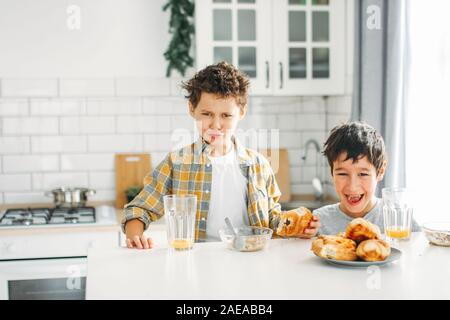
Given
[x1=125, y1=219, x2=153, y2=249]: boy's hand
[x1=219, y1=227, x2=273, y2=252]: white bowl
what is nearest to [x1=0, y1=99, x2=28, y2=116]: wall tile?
[x1=125, y1=219, x2=153, y2=249]: boy's hand

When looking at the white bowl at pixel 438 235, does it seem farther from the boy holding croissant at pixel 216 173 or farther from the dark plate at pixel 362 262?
the boy holding croissant at pixel 216 173

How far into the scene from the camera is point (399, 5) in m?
2.89

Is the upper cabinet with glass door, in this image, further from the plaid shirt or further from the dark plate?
the dark plate

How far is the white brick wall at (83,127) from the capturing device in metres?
3.64

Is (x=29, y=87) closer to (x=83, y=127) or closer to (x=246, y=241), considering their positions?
(x=83, y=127)

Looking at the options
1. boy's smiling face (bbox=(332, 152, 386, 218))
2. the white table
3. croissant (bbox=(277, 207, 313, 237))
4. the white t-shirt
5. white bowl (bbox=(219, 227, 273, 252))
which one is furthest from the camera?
the white t-shirt

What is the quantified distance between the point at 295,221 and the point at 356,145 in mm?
427

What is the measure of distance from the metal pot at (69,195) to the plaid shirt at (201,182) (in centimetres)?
142

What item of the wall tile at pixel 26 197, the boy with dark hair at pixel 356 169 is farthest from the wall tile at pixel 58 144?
the boy with dark hair at pixel 356 169

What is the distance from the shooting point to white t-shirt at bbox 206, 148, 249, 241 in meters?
2.26

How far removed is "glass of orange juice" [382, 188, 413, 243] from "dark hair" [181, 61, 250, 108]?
24.4 inches

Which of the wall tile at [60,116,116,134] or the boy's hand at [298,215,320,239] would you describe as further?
the wall tile at [60,116,116,134]

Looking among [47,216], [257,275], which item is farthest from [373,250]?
[47,216]
